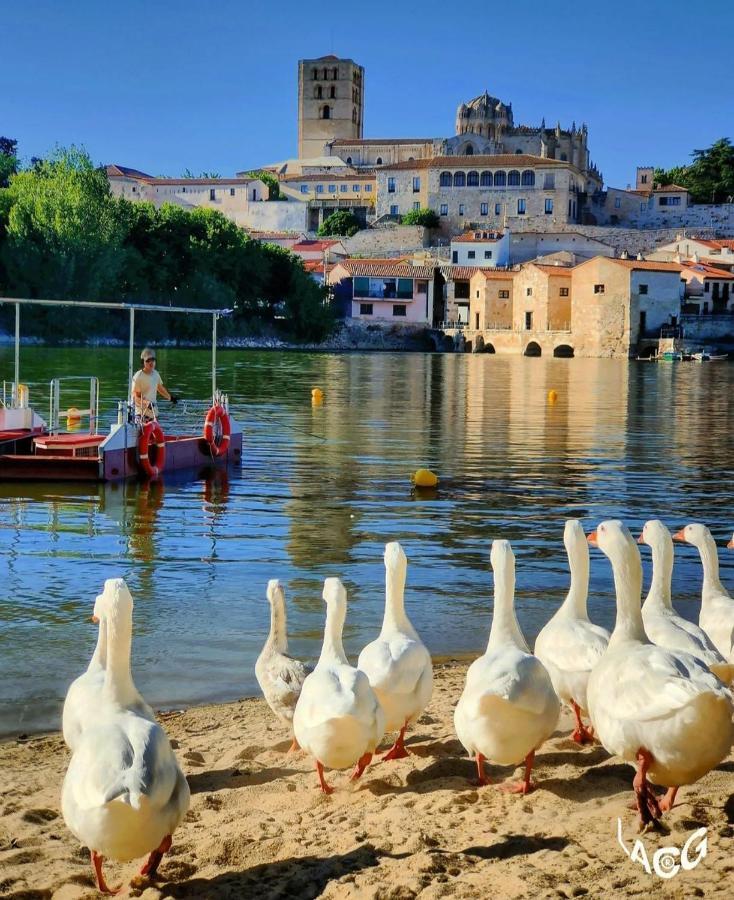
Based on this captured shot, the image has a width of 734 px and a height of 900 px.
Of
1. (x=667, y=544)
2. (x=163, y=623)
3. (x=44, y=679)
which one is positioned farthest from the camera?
(x=163, y=623)

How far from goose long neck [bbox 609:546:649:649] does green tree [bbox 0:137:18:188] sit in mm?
107527

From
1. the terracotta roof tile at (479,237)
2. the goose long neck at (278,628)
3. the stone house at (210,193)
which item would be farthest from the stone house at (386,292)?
the goose long neck at (278,628)

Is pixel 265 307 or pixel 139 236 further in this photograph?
pixel 265 307

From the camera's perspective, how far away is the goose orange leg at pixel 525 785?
547cm

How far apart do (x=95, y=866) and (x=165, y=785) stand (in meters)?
0.45

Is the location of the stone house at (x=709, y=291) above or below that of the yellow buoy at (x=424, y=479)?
above

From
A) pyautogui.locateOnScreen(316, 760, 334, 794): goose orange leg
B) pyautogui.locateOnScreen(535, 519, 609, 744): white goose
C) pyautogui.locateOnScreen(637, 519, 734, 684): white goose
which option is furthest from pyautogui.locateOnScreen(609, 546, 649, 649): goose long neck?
pyautogui.locateOnScreen(316, 760, 334, 794): goose orange leg

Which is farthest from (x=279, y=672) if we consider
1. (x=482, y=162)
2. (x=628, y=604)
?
(x=482, y=162)

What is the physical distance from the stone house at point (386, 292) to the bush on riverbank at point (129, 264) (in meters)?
7.01

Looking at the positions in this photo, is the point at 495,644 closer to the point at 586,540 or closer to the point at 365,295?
the point at 586,540

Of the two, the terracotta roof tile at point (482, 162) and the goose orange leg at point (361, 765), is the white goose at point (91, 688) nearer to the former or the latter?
the goose orange leg at point (361, 765)

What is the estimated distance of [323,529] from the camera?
1464 cm

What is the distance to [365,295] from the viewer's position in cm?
9719

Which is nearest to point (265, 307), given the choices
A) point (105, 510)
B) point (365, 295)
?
point (365, 295)
